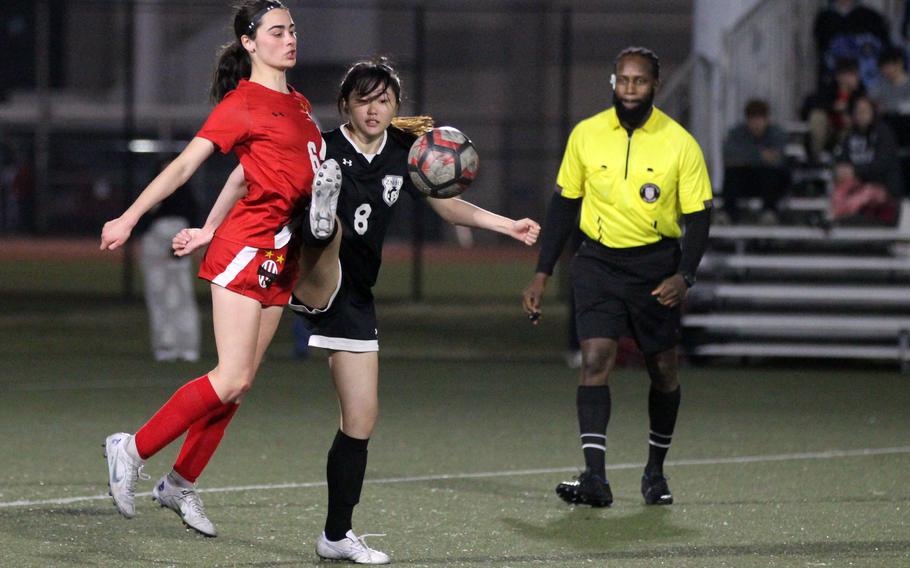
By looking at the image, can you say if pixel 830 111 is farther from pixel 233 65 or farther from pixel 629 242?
pixel 233 65

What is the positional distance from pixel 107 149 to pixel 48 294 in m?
13.3

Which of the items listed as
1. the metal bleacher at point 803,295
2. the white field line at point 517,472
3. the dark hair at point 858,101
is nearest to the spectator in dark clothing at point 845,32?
the dark hair at point 858,101

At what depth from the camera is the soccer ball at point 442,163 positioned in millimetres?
5836

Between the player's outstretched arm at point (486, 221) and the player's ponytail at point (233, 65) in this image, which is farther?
the player's ponytail at point (233, 65)

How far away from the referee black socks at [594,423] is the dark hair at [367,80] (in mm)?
→ 2002

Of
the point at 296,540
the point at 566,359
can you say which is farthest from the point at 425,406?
the point at 296,540

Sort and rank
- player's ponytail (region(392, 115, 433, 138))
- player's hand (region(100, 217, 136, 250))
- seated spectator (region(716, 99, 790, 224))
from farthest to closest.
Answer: seated spectator (region(716, 99, 790, 224))
player's ponytail (region(392, 115, 433, 138))
player's hand (region(100, 217, 136, 250))

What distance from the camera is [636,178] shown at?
7324 mm

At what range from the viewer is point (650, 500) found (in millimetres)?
7367

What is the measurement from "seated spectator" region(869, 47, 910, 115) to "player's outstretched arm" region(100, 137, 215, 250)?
37.8 ft

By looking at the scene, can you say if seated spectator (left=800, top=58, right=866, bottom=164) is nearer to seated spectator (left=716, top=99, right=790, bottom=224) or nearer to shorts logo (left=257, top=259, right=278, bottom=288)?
seated spectator (left=716, top=99, right=790, bottom=224)

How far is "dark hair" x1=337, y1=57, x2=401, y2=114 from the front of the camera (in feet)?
19.2

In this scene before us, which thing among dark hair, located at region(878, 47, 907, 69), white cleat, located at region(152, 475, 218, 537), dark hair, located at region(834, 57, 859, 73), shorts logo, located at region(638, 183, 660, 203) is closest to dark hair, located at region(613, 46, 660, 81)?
shorts logo, located at region(638, 183, 660, 203)

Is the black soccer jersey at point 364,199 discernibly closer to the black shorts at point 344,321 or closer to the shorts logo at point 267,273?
the black shorts at point 344,321
